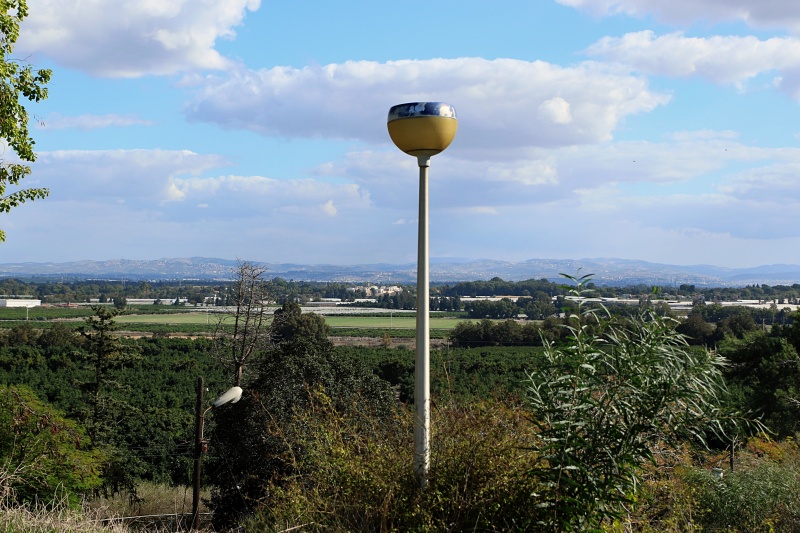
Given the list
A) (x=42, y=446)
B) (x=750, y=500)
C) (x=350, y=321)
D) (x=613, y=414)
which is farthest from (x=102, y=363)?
(x=350, y=321)

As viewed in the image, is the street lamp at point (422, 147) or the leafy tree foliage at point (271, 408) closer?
the street lamp at point (422, 147)

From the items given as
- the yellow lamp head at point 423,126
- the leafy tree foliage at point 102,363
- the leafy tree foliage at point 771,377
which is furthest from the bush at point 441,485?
the leafy tree foliage at point 102,363

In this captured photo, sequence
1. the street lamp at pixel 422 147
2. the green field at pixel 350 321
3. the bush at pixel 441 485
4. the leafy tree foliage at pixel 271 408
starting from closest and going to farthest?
the bush at pixel 441 485 < the street lamp at pixel 422 147 < the leafy tree foliage at pixel 271 408 < the green field at pixel 350 321

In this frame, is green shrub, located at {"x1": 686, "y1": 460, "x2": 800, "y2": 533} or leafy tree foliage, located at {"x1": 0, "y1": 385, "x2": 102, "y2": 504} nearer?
green shrub, located at {"x1": 686, "y1": 460, "x2": 800, "y2": 533}

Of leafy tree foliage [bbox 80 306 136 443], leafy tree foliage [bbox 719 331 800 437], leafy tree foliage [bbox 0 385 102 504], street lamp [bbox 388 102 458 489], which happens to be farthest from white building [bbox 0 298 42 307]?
street lamp [bbox 388 102 458 489]

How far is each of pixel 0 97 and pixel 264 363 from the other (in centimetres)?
896

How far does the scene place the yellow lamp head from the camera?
5.01m

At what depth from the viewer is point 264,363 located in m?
16.2

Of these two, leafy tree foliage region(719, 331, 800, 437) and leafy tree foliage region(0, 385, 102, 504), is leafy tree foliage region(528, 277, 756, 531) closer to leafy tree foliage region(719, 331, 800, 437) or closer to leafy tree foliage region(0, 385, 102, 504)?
leafy tree foliage region(0, 385, 102, 504)

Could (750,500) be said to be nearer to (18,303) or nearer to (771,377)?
(771,377)

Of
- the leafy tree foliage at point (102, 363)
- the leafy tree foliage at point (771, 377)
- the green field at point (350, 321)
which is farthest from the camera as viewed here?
the green field at point (350, 321)

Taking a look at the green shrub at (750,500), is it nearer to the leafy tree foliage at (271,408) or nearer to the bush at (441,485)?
the bush at (441,485)

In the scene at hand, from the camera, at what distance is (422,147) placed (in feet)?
Answer: 16.8

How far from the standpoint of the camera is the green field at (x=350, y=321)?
73.9 metres
